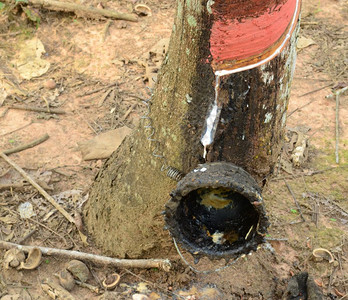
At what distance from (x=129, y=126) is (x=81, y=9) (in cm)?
249

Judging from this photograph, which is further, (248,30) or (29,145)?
(29,145)

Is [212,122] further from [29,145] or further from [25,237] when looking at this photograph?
[29,145]

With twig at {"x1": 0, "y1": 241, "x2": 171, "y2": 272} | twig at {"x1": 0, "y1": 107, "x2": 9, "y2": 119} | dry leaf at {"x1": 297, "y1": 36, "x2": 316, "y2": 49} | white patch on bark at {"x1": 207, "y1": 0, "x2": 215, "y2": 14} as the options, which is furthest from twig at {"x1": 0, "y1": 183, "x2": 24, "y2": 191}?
dry leaf at {"x1": 297, "y1": 36, "x2": 316, "y2": 49}

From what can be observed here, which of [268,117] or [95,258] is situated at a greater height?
[268,117]

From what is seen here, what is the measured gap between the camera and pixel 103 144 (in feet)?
14.6

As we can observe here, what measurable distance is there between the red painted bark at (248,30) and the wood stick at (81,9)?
4.66 m

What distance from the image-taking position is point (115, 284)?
3.06 meters

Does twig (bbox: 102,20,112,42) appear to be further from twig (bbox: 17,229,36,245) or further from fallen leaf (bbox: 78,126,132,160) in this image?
twig (bbox: 17,229,36,245)

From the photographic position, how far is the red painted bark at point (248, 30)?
1.99 metres

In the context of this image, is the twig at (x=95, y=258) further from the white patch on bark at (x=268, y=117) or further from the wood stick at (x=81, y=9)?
the wood stick at (x=81, y=9)

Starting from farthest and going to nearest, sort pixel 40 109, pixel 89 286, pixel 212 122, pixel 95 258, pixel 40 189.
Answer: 1. pixel 40 109
2. pixel 40 189
3. pixel 95 258
4. pixel 89 286
5. pixel 212 122

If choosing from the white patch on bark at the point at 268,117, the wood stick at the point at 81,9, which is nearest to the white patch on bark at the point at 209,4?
the white patch on bark at the point at 268,117

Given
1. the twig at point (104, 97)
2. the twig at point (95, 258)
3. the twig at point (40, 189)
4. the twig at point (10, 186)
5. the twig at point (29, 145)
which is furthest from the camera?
the twig at point (104, 97)

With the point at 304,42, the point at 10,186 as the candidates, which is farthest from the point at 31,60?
the point at 304,42
